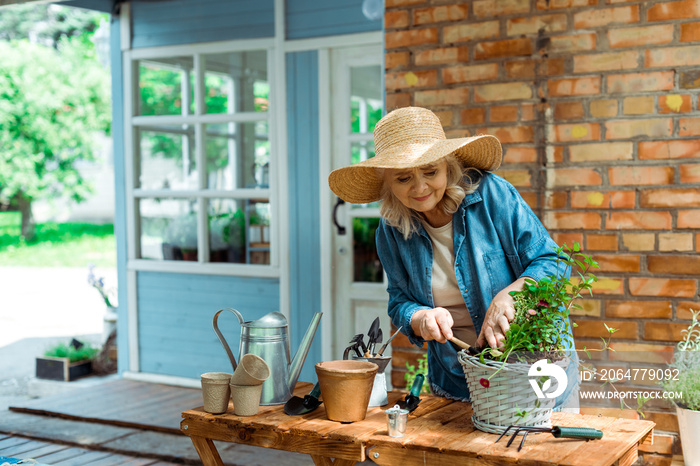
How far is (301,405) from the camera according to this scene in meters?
1.82

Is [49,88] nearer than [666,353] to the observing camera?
No

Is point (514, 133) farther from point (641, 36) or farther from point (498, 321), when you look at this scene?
point (498, 321)

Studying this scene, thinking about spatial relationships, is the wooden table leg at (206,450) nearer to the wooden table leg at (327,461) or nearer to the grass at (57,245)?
the wooden table leg at (327,461)

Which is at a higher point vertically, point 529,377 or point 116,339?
point 529,377

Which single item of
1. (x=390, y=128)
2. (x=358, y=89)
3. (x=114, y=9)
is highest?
(x=114, y=9)

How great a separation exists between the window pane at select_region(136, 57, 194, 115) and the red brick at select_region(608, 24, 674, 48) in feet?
9.61

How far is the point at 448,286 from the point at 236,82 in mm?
2960

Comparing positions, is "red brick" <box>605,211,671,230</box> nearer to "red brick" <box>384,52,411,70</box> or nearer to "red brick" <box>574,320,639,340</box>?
"red brick" <box>574,320,639,340</box>

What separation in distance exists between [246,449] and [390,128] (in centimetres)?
219

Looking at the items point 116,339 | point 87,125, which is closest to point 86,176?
point 87,125

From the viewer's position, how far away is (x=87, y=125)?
52.6ft

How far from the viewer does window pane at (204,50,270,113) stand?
4.57 meters

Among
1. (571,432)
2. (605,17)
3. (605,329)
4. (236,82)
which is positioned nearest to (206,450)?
(571,432)

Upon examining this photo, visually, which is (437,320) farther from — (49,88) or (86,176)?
(86,176)
